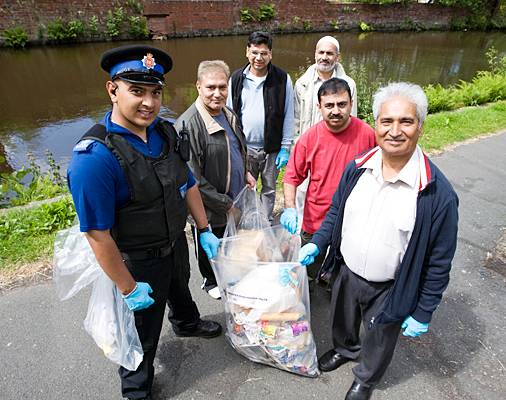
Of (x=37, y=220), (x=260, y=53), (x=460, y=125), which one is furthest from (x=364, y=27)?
(x=37, y=220)

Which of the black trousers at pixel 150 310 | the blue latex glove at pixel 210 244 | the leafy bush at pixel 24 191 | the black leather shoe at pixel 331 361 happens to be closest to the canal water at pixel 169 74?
the leafy bush at pixel 24 191

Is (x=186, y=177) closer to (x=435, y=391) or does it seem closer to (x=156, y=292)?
(x=156, y=292)

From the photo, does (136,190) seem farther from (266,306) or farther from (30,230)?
(30,230)

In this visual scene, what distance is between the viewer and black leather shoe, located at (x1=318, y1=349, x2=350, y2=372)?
230 centimetres

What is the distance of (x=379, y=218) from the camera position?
1.73 m

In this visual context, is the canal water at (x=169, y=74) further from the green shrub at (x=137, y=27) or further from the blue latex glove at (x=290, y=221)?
the blue latex glove at (x=290, y=221)

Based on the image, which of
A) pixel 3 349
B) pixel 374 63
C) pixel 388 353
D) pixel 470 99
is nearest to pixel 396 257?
pixel 388 353

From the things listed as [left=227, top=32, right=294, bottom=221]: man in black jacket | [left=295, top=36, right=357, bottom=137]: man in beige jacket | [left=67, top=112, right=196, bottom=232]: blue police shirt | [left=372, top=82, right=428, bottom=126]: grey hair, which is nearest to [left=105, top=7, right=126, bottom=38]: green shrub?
[left=227, top=32, right=294, bottom=221]: man in black jacket

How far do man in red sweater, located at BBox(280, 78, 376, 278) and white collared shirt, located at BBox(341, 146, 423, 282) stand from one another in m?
0.56

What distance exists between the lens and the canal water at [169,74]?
27.0 ft

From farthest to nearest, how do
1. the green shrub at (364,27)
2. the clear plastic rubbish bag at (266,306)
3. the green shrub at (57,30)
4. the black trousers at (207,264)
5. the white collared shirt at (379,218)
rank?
the green shrub at (364,27)
the green shrub at (57,30)
the black trousers at (207,264)
the clear plastic rubbish bag at (266,306)
the white collared shirt at (379,218)

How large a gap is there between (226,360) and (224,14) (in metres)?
22.3

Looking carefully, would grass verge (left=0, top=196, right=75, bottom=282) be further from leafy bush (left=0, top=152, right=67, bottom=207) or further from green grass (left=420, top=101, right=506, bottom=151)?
green grass (left=420, top=101, right=506, bottom=151)

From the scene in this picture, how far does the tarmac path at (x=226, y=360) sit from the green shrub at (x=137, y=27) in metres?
19.0
